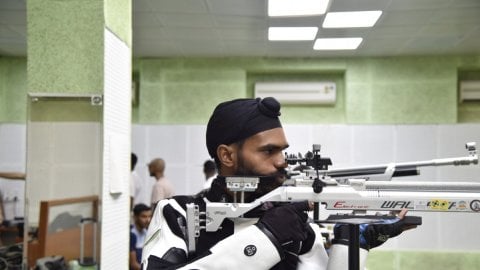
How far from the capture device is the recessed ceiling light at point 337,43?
17.2 feet

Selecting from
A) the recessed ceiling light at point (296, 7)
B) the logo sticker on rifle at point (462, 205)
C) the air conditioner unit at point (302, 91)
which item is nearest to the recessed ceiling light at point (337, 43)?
the air conditioner unit at point (302, 91)

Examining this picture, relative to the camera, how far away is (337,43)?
17.7ft

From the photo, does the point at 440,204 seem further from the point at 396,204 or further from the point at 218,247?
the point at 218,247

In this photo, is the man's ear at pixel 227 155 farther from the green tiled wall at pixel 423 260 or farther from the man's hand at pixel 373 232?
the green tiled wall at pixel 423 260

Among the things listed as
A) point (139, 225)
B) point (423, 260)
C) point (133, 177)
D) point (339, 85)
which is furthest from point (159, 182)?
point (423, 260)

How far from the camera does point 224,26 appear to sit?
4738mm

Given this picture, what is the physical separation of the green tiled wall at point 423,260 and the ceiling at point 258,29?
2314mm

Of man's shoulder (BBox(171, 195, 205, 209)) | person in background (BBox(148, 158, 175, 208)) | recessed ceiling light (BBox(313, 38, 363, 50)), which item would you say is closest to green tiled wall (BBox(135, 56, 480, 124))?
recessed ceiling light (BBox(313, 38, 363, 50))

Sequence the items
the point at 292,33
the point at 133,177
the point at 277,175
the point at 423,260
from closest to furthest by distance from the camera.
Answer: the point at 277,175 → the point at 292,33 → the point at 133,177 → the point at 423,260

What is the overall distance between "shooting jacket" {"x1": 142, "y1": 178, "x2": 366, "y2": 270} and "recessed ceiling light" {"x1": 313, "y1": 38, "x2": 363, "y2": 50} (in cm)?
416

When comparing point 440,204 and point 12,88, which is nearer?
point 440,204

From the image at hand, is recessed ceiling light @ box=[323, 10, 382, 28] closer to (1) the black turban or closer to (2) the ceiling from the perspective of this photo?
(2) the ceiling

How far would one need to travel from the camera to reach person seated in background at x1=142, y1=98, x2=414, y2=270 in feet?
3.66

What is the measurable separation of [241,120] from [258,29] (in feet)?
12.2
